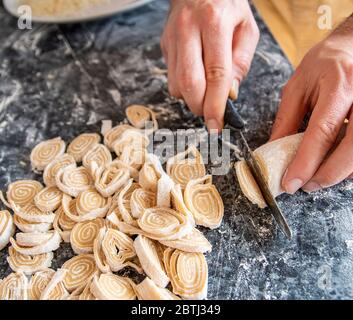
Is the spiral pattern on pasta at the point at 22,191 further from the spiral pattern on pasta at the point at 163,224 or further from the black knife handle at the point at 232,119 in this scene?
the black knife handle at the point at 232,119

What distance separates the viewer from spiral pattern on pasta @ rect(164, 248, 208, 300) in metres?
1.45

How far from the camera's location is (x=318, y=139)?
62.4 inches

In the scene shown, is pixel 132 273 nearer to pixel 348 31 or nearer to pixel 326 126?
pixel 326 126

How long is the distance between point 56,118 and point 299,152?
42.6 inches

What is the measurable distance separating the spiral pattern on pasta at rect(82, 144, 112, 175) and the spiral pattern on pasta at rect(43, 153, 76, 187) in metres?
0.05

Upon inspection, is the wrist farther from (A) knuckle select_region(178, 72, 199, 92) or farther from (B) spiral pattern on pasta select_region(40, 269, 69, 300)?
(B) spiral pattern on pasta select_region(40, 269, 69, 300)

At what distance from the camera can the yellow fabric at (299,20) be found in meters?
2.52

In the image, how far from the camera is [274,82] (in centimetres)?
218

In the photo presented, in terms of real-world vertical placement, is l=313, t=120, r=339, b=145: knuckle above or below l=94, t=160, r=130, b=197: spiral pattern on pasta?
above

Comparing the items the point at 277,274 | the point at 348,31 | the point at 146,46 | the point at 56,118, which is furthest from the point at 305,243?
the point at 146,46

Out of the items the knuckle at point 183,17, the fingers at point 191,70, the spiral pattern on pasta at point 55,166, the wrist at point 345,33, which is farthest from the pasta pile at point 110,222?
the wrist at point 345,33

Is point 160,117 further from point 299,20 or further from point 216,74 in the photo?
point 299,20

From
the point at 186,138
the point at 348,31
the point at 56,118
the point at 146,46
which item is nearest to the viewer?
the point at 348,31

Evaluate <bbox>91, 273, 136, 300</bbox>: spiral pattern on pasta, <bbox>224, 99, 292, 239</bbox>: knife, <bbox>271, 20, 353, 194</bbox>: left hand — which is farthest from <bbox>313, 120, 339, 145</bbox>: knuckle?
<bbox>91, 273, 136, 300</bbox>: spiral pattern on pasta
